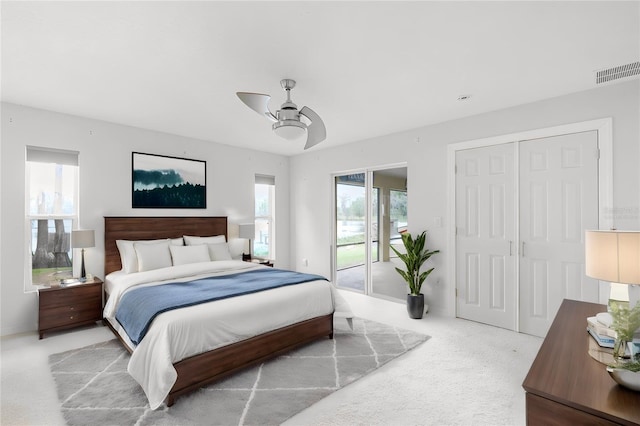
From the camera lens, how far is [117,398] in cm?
238

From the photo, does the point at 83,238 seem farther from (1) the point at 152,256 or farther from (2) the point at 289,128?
(2) the point at 289,128

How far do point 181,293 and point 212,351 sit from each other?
713 mm

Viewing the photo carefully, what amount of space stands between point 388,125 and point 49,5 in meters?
3.69

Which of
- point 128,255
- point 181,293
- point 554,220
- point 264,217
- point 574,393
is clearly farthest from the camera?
point 264,217

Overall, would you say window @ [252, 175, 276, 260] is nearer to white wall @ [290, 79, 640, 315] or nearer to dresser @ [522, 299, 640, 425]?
white wall @ [290, 79, 640, 315]

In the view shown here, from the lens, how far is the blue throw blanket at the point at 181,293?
2625 millimetres

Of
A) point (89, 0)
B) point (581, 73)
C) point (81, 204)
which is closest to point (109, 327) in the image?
point (81, 204)

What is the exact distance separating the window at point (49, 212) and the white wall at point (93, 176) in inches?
4.2

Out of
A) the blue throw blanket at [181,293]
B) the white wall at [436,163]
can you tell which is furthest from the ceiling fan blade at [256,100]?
the white wall at [436,163]

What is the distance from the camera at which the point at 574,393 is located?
1.16 metres

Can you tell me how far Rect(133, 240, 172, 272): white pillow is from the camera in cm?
406

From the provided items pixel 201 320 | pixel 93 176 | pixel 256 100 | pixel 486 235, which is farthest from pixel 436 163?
pixel 93 176

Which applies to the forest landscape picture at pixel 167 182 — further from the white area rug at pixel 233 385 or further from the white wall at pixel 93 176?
the white area rug at pixel 233 385

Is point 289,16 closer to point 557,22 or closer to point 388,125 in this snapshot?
point 557,22
